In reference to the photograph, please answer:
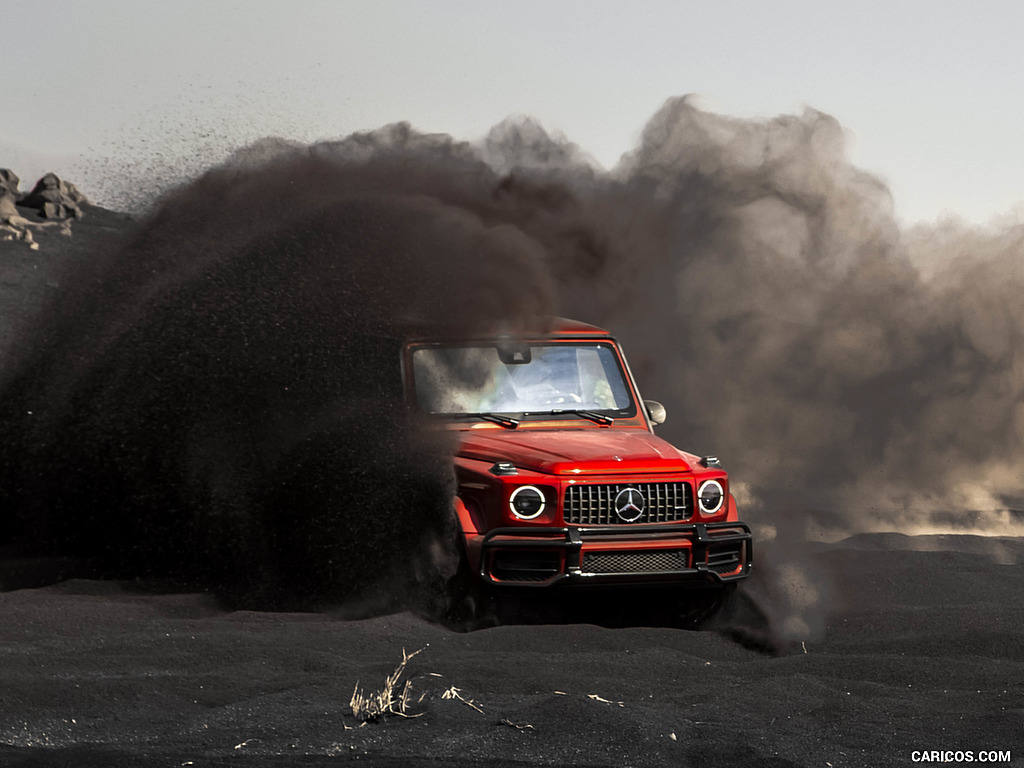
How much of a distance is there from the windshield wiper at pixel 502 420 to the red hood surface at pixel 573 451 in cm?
5

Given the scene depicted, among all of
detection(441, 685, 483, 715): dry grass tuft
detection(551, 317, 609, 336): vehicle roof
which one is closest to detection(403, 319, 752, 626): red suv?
detection(551, 317, 609, 336): vehicle roof

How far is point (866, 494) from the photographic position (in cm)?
1648

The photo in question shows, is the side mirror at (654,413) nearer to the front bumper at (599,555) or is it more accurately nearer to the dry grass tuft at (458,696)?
the front bumper at (599,555)

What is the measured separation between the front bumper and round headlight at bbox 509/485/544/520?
135 mm

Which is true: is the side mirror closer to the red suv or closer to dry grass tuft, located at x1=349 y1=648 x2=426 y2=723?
the red suv

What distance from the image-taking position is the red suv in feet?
25.0

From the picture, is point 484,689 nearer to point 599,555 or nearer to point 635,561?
point 599,555

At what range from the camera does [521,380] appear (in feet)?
29.7

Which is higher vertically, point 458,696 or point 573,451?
point 573,451

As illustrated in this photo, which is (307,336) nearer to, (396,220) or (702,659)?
(396,220)

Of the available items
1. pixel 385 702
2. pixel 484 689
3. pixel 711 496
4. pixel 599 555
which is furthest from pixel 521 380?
pixel 385 702

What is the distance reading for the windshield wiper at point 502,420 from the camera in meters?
8.67

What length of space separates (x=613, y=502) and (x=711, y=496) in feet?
2.43

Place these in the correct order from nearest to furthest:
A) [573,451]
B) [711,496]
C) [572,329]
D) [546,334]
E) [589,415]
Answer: [573,451], [711,496], [589,415], [546,334], [572,329]
